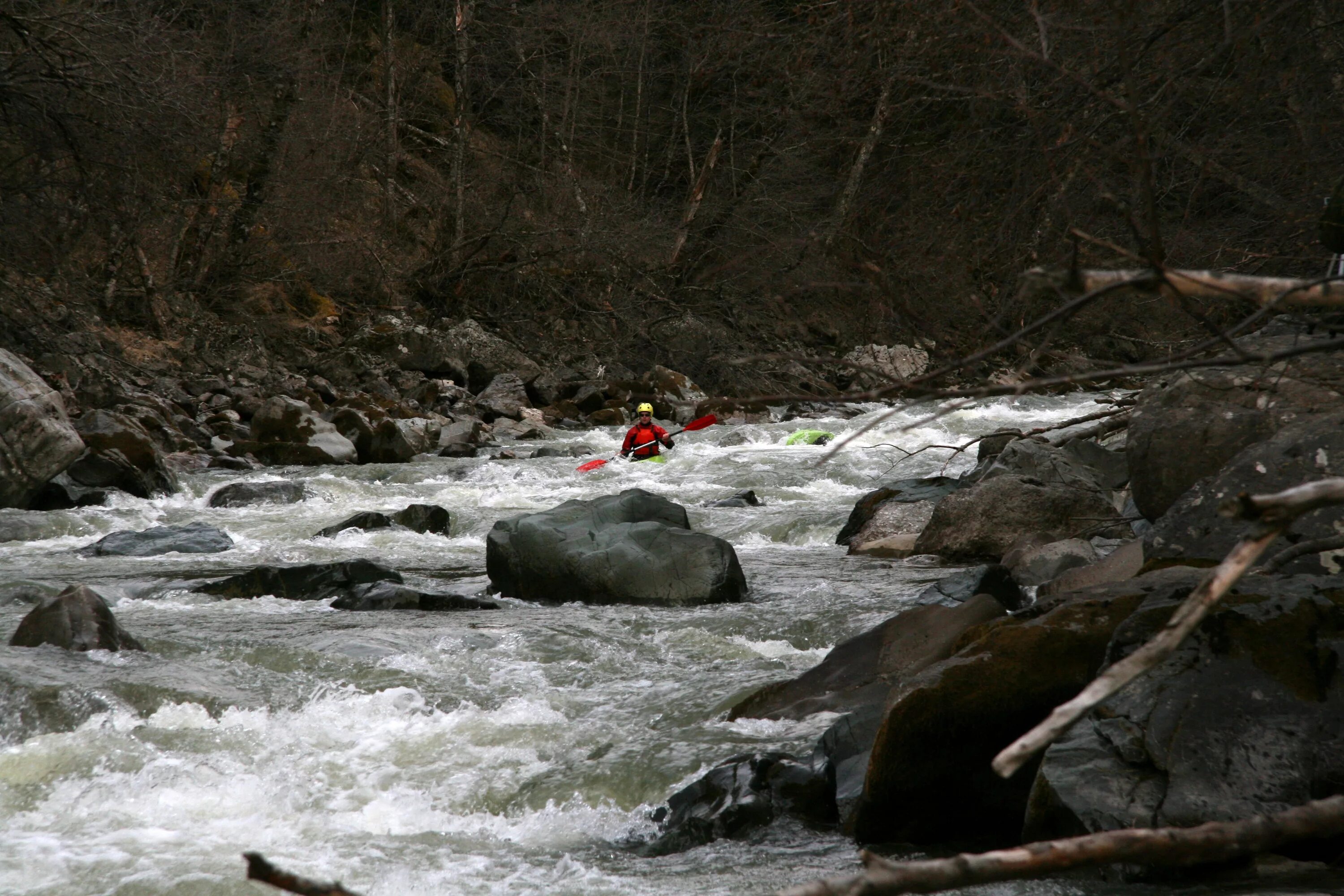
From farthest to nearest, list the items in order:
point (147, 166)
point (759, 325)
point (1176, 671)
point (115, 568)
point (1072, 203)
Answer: point (759, 325), point (147, 166), point (115, 568), point (1072, 203), point (1176, 671)

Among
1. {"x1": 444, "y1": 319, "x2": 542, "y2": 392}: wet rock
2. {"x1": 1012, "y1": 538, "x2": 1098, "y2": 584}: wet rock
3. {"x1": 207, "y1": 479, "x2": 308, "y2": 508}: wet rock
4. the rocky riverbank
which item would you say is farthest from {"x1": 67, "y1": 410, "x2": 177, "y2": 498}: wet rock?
{"x1": 444, "y1": 319, "x2": 542, "y2": 392}: wet rock

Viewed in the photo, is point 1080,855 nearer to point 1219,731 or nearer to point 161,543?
point 1219,731

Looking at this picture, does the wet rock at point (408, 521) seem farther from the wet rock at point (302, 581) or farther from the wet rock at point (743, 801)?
the wet rock at point (743, 801)

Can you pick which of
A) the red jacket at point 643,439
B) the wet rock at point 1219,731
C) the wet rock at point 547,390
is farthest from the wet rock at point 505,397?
the wet rock at point 1219,731

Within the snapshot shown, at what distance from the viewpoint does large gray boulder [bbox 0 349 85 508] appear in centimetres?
937

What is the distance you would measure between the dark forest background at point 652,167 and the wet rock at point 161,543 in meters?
2.70

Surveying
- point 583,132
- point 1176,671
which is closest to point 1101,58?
point 1176,671

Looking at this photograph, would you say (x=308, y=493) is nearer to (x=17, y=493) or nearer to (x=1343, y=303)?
(x=17, y=493)

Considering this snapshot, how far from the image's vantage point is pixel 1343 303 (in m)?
1.72

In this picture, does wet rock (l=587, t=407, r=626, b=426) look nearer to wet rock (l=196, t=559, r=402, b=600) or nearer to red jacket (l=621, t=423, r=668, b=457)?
red jacket (l=621, t=423, r=668, b=457)

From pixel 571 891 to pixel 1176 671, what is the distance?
5.39 ft

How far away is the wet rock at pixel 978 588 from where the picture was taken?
562cm

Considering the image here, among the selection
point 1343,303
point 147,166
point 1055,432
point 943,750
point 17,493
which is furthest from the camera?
point 147,166

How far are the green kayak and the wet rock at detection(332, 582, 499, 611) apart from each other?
776cm
